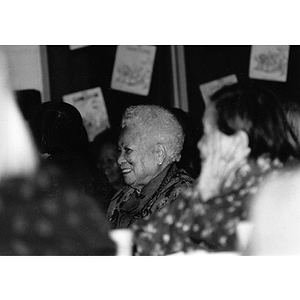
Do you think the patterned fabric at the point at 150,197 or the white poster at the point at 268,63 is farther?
the white poster at the point at 268,63

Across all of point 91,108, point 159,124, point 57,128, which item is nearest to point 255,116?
point 159,124

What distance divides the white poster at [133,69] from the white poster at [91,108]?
108 millimetres

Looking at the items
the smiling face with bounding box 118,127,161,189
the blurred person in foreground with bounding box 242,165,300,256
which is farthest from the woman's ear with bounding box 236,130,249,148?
the smiling face with bounding box 118,127,161,189

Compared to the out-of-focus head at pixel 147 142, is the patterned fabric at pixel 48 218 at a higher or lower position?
lower

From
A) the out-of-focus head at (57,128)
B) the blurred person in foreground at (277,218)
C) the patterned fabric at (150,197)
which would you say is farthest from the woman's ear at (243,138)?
the out-of-focus head at (57,128)

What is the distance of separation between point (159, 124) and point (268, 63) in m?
0.64

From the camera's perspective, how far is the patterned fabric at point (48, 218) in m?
3.12

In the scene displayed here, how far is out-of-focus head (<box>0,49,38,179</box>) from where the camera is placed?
3148 mm

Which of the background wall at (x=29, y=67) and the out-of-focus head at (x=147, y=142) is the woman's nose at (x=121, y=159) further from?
the background wall at (x=29, y=67)

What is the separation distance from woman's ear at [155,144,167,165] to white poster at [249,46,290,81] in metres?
0.59

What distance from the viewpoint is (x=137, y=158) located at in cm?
311
